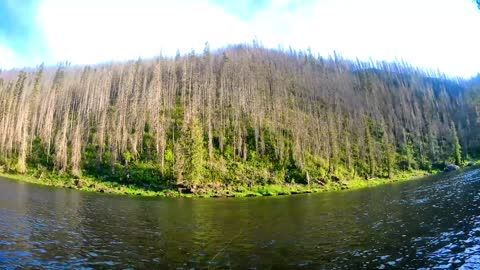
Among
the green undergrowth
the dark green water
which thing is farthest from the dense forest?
the dark green water

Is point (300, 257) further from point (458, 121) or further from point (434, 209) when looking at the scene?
point (458, 121)

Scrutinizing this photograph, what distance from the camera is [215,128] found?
122m

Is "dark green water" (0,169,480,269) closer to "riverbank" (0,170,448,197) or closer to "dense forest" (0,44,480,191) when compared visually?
"riverbank" (0,170,448,197)

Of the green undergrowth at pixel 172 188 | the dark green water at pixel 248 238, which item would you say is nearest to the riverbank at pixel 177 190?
the green undergrowth at pixel 172 188

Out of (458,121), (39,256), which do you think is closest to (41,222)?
(39,256)

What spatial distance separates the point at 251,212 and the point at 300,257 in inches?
1044

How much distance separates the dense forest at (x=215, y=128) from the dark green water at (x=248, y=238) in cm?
4641

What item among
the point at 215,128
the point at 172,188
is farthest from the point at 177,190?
the point at 215,128

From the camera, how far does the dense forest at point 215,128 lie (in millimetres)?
100500

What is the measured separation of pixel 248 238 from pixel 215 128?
92.0 meters

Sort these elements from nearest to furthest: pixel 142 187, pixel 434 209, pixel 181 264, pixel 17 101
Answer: pixel 181 264 < pixel 434 209 < pixel 142 187 < pixel 17 101

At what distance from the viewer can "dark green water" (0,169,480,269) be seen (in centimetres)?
2269

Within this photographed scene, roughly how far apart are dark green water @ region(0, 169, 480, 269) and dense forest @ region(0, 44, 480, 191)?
152 feet

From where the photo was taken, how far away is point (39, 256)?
23.5 meters
